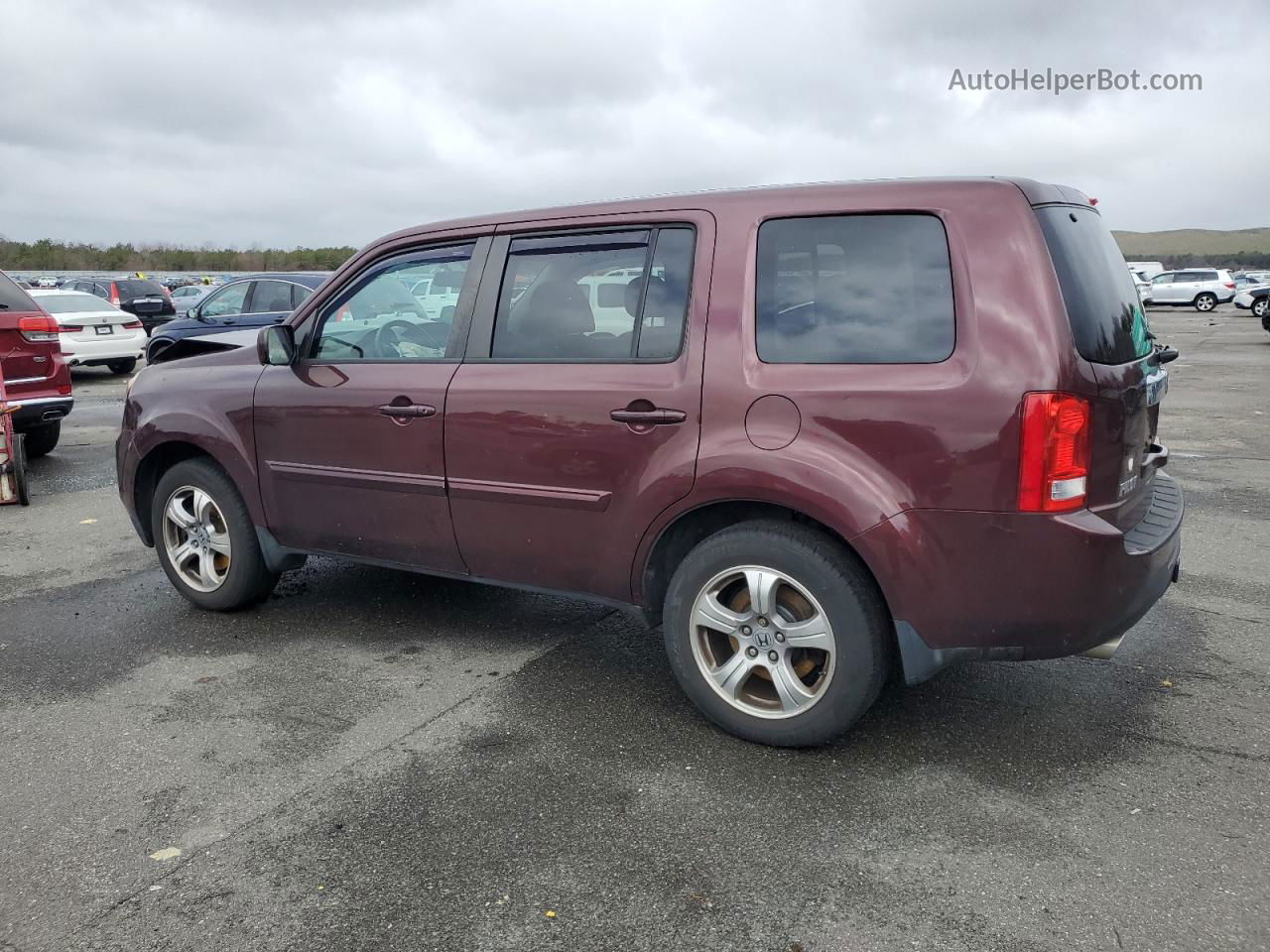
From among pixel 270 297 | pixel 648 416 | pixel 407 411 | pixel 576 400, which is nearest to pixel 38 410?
pixel 407 411

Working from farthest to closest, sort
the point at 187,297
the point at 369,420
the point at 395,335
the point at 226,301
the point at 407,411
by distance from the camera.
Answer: the point at 187,297 → the point at 226,301 → the point at 395,335 → the point at 369,420 → the point at 407,411

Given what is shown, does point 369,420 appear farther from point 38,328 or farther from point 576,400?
point 38,328

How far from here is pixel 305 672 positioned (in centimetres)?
436

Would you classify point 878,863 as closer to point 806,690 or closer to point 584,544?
point 806,690

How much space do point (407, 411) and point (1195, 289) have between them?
47337 mm

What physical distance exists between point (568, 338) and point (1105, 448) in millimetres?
1908

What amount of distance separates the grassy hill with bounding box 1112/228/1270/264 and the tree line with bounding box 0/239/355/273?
286ft

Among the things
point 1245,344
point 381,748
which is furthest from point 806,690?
point 1245,344

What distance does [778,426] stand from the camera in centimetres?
341

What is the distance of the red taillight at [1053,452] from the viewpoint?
3.03 meters

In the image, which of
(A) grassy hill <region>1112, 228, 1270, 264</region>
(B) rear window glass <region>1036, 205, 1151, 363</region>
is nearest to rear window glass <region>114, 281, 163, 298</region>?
(B) rear window glass <region>1036, 205, 1151, 363</region>

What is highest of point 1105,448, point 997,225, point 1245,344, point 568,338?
point 997,225

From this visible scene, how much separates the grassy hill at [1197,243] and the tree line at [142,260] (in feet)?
286

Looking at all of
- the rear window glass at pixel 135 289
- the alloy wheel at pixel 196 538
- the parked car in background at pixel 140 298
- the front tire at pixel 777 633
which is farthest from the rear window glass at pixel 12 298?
the rear window glass at pixel 135 289
